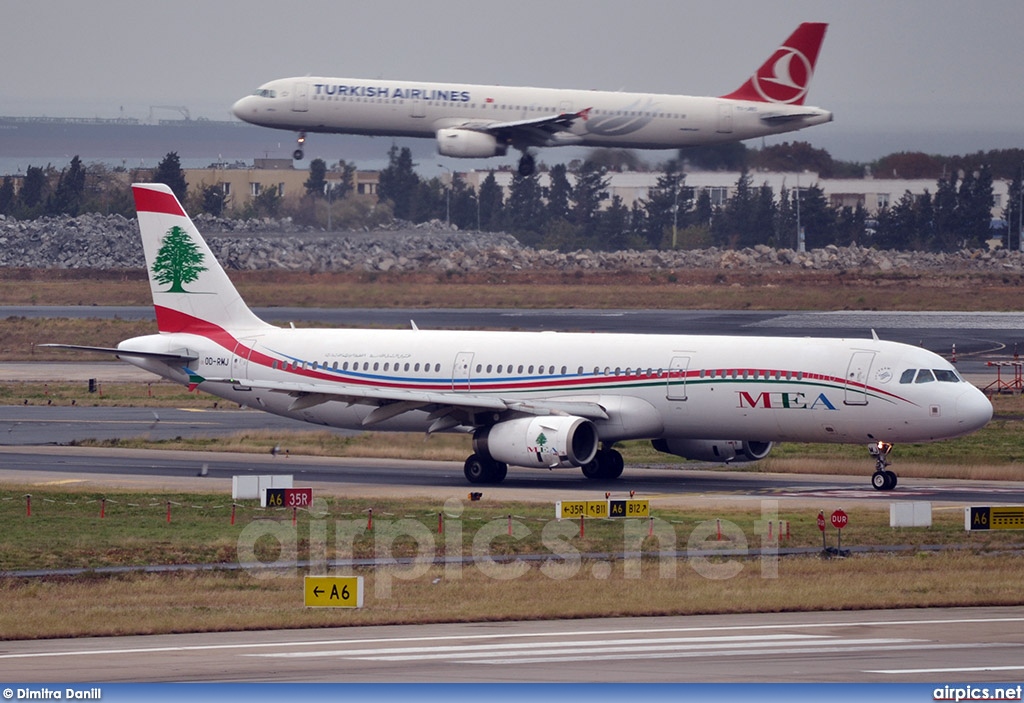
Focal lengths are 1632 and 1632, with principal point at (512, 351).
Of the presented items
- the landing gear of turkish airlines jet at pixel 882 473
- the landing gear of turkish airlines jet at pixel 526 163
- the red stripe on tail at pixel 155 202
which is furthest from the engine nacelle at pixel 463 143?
the landing gear of turkish airlines jet at pixel 882 473

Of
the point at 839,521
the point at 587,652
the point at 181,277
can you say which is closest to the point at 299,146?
the point at 181,277

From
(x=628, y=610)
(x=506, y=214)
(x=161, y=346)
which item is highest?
(x=506, y=214)

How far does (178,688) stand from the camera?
18.5 m

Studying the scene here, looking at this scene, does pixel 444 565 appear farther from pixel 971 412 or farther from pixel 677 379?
pixel 971 412

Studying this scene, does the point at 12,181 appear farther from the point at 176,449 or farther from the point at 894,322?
the point at 176,449

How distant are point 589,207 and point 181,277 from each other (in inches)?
3283

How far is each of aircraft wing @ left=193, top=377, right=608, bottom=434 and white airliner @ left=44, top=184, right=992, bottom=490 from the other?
6 centimetres

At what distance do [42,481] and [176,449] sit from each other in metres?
9.40

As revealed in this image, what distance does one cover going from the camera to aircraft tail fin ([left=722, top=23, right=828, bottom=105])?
99.1 metres

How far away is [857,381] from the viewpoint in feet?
143

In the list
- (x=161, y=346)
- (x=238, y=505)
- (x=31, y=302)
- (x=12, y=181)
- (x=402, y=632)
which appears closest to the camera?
(x=402, y=632)

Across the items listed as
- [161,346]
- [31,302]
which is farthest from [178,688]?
[31,302]

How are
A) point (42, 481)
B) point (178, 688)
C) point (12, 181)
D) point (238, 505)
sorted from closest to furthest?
point (178, 688) < point (238, 505) < point (42, 481) < point (12, 181)

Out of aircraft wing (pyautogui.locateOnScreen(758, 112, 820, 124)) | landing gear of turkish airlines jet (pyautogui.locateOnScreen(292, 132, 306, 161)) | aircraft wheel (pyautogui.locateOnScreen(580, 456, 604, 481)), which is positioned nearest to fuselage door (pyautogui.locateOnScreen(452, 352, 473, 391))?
aircraft wheel (pyautogui.locateOnScreen(580, 456, 604, 481))
